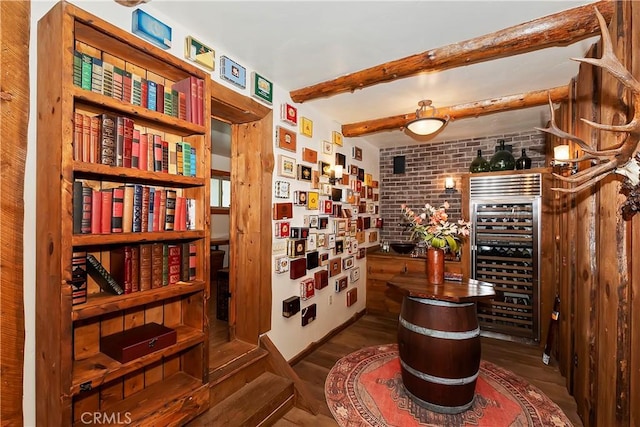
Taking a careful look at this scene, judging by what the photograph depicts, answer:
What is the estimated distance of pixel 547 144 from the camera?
11.1ft

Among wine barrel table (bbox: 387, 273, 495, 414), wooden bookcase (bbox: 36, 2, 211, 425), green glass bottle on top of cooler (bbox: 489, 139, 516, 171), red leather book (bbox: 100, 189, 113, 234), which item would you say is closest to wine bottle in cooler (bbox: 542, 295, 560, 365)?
wine barrel table (bbox: 387, 273, 495, 414)

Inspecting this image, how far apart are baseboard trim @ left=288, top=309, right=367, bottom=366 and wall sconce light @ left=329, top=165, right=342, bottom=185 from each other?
5.75ft

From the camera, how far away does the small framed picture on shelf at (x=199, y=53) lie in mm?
1748

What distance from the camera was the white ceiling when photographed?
158cm

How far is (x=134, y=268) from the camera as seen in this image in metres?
1.42

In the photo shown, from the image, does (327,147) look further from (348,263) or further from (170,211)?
(170,211)

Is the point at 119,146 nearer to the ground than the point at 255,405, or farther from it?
farther from it

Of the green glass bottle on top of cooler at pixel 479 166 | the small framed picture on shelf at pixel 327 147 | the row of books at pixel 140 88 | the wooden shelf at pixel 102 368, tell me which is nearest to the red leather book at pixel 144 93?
the row of books at pixel 140 88

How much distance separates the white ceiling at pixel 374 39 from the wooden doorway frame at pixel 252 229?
20.0 inches

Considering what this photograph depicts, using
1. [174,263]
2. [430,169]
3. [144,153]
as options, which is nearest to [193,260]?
[174,263]

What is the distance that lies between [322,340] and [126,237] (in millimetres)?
2402

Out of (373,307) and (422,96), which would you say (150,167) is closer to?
(422,96)

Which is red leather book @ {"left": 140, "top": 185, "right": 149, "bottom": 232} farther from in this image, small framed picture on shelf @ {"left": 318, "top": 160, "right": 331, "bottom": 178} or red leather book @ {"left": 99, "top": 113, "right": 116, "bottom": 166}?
small framed picture on shelf @ {"left": 318, "top": 160, "right": 331, "bottom": 178}

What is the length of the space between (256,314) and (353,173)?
229 centimetres
